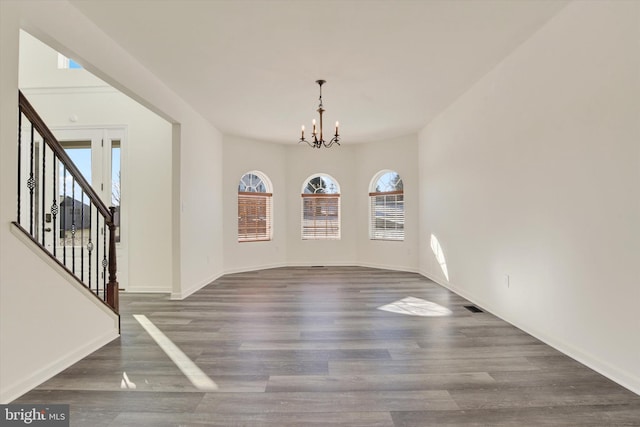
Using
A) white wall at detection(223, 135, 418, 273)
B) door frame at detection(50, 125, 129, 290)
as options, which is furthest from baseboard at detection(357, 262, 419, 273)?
door frame at detection(50, 125, 129, 290)

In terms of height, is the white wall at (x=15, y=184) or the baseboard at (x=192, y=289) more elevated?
the white wall at (x=15, y=184)

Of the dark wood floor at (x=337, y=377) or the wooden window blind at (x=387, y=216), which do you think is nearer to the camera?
the dark wood floor at (x=337, y=377)

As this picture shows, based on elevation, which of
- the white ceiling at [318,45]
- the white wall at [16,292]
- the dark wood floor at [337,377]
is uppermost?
the white ceiling at [318,45]

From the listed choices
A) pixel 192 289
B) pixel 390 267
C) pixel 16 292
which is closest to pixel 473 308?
pixel 390 267

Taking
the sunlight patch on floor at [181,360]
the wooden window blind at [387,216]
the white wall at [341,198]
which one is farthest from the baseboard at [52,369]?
the wooden window blind at [387,216]

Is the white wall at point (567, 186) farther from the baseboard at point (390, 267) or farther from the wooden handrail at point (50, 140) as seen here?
the wooden handrail at point (50, 140)

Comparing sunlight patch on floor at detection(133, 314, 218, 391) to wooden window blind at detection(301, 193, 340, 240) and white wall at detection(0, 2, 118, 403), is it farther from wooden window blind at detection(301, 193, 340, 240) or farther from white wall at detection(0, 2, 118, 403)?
wooden window blind at detection(301, 193, 340, 240)

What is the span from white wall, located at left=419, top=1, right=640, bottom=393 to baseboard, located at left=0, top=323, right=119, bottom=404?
3880mm

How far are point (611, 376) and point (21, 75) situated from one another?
25.5 feet

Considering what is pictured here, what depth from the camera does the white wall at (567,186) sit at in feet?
6.72

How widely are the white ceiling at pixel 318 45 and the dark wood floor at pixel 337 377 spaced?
2755mm

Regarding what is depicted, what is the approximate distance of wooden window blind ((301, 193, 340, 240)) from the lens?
23.8 feet

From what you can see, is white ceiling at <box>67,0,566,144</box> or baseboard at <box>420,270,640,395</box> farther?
white ceiling at <box>67,0,566,144</box>

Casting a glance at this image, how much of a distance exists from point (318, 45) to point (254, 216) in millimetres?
4375
